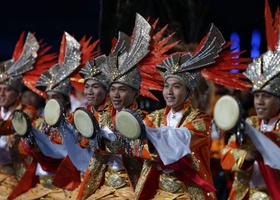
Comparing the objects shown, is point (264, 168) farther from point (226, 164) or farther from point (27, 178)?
point (27, 178)

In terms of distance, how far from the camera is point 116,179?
6.02m

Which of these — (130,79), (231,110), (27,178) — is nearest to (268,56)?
(231,110)

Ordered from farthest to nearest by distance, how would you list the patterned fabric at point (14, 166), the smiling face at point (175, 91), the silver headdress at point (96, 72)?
the patterned fabric at point (14, 166) → the silver headdress at point (96, 72) → the smiling face at point (175, 91)

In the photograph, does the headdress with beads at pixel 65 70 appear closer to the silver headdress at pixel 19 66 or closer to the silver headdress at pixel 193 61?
the silver headdress at pixel 19 66

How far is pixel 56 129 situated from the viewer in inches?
239

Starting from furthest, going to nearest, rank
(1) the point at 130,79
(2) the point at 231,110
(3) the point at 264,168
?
(1) the point at 130,79 → (3) the point at 264,168 → (2) the point at 231,110

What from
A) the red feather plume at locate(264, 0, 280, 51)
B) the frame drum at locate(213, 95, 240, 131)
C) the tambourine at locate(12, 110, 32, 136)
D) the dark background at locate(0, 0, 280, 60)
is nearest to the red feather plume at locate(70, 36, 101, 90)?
the dark background at locate(0, 0, 280, 60)

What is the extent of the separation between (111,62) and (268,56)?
1.34 metres

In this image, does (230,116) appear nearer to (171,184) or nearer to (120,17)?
(171,184)

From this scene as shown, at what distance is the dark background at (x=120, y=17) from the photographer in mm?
7809

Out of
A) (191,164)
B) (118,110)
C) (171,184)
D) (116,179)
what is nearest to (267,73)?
(191,164)

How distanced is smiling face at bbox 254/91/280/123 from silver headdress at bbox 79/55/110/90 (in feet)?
4.98

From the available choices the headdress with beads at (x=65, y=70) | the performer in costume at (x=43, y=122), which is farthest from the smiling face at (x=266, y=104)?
the headdress with beads at (x=65, y=70)

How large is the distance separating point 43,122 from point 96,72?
793 millimetres
